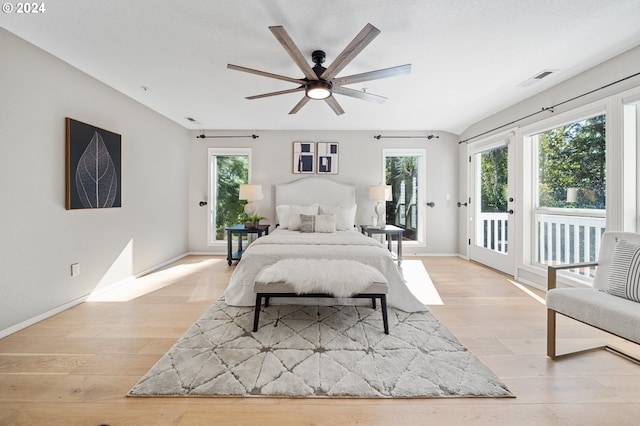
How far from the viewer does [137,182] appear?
12.7 feet

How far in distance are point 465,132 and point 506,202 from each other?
1.70 meters

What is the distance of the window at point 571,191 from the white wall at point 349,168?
179 cm

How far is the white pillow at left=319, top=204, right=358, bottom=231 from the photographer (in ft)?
15.1

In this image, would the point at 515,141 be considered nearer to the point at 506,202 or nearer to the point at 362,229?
the point at 506,202

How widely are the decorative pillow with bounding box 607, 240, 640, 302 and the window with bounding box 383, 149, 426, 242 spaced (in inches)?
140

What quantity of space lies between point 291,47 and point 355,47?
458mm

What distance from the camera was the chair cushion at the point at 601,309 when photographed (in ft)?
5.02

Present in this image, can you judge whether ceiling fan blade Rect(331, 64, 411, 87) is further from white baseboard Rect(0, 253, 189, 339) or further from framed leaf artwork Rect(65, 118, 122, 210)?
white baseboard Rect(0, 253, 189, 339)

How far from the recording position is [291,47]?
1949mm

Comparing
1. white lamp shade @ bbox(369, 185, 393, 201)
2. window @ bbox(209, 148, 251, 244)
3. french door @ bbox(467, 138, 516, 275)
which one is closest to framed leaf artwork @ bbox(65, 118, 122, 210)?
window @ bbox(209, 148, 251, 244)

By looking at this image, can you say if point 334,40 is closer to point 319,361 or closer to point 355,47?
point 355,47

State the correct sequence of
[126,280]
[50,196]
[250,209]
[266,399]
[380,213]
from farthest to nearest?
1. [380,213]
2. [250,209]
3. [126,280]
4. [50,196]
5. [266,399]

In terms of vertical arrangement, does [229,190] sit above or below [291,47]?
below

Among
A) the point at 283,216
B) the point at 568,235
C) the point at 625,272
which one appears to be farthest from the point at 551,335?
the point at 283,216
